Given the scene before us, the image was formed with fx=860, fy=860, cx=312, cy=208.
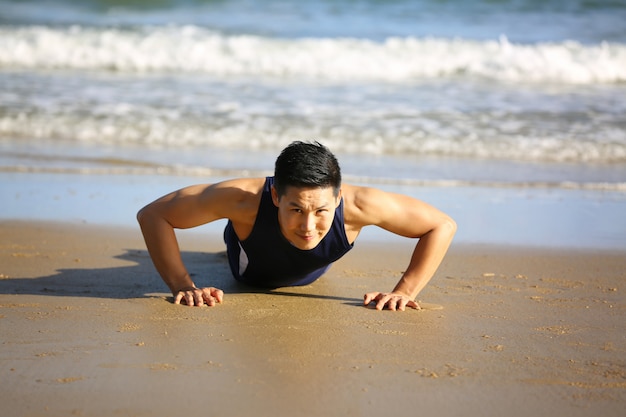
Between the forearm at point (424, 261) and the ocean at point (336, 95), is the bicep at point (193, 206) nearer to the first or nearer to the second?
the forearm at point (424, 261)

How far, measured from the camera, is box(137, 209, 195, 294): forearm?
4242 millimetres

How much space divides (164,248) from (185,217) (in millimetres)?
186

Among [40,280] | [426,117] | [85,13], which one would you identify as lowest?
[40,280]

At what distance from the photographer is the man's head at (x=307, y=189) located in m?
3.80

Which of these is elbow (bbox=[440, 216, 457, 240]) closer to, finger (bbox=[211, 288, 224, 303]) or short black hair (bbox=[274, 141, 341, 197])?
short black hair (bbox=[274, 141, 341, 197])

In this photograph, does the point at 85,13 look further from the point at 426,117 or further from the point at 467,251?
A: the point at 467,251

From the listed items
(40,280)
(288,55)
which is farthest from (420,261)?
(288,55)

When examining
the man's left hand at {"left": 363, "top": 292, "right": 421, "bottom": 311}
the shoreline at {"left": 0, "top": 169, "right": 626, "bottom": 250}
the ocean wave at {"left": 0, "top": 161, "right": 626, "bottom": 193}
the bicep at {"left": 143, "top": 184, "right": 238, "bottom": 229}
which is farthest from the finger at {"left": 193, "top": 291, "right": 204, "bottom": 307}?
the ocean wave at {"left": 0, "top": 161, "right": 626, "bottom": 193}

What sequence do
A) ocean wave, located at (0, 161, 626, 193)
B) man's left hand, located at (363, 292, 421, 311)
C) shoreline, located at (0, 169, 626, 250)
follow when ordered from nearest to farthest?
man's left hand, located at (363, 292, 421, 311)
shoreline, located at (0, 169, 626, 250)
ocean wave, located at (0, 161, 626, 193)

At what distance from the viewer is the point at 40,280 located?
15.1 ft

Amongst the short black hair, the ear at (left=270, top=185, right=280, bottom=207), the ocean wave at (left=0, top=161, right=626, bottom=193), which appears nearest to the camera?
the short black hair

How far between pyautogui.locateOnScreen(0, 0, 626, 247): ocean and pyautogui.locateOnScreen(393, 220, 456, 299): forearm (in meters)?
1.64

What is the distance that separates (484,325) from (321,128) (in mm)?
5952

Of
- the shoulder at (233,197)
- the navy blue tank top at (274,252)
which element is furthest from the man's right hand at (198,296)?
the shoulder at (233,197)
